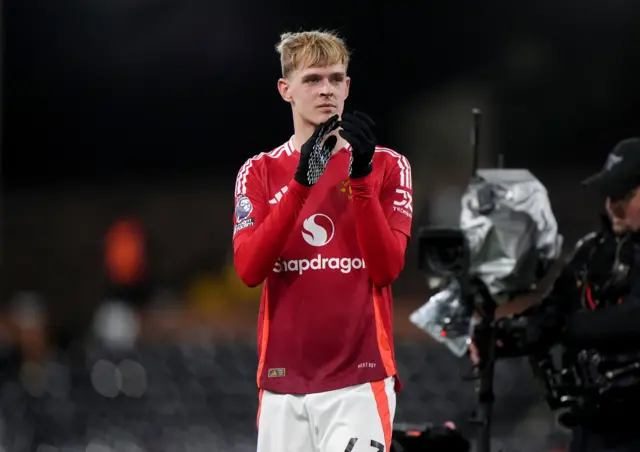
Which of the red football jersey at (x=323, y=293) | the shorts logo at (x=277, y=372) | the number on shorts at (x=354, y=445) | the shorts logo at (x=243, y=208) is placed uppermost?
the shorts logo at (x=243, y=208)

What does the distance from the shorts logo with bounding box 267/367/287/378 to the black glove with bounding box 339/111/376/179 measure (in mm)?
607

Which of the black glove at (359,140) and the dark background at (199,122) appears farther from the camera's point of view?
the dark background at (199,122)

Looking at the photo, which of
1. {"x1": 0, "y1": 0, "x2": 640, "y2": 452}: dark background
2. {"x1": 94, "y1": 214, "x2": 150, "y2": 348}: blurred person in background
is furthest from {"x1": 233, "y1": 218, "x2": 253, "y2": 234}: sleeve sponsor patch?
{"x1": 94, "y1": 214, "x2": 150, "y2": 348}: blurred person in background

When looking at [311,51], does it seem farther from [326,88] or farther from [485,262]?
[485,262]

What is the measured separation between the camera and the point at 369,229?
9.66 feet

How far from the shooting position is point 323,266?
3.08 metres

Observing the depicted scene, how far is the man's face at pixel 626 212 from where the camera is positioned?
3.96 metres

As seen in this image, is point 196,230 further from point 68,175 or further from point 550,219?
point 550,219

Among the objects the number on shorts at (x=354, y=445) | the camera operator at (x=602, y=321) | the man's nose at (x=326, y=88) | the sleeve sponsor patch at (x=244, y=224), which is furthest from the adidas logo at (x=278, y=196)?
the camera operator at (x=602, y=321)

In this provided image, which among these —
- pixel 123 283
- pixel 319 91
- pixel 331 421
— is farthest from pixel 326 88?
pixel 123 283

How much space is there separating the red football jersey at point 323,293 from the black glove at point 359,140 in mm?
69

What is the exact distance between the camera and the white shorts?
2.98 m

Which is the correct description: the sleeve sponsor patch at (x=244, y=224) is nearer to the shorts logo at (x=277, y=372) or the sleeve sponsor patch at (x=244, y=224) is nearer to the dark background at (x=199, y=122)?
the shorts logo at (x=277, y=372)

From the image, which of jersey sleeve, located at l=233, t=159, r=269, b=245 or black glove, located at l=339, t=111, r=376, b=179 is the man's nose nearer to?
black glove, located at l=339, t=111, r=376, b=179
